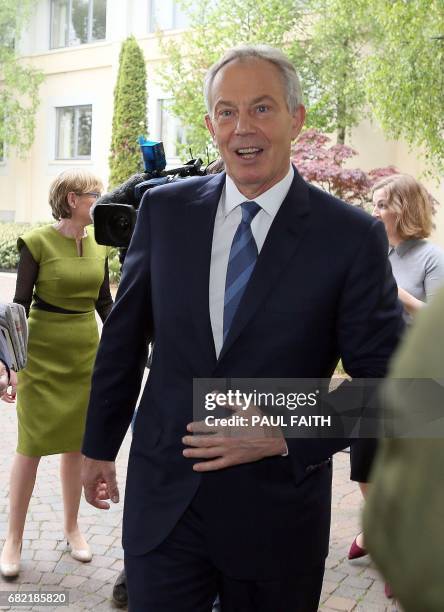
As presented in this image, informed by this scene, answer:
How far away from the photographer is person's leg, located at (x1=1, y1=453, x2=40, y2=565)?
4786mm

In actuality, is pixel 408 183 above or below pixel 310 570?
above

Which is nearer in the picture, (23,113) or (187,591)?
(187,591)

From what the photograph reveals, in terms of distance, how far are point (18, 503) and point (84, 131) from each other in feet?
87.8

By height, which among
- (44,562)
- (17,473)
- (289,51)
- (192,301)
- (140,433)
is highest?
(289,51)

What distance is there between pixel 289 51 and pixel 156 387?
20.0 meters

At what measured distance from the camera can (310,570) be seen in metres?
2.56

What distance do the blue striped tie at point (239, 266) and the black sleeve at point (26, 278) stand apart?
2497 millimetres

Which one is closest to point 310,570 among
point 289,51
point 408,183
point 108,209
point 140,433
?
point 140,433

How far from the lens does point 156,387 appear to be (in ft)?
8.46

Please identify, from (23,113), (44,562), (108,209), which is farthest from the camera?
(23,113)

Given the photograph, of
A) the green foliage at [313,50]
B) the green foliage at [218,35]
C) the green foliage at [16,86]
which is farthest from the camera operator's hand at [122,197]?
the green foliage at [16,86]

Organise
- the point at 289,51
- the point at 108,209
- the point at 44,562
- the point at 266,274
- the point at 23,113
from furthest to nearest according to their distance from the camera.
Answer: the point at 23,113, the point at 289,51, the point at 44,562, the point at 108,209, the point at 266,274

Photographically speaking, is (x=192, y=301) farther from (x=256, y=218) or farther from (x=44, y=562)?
(x=44, y=562)

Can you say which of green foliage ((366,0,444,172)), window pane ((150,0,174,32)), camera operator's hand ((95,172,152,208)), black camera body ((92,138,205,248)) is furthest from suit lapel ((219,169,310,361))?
window pane ((150,0,174,32))
